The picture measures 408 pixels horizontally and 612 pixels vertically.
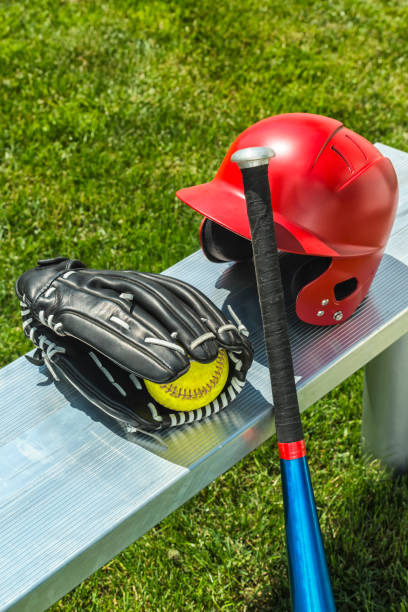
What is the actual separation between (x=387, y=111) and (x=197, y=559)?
103 inches

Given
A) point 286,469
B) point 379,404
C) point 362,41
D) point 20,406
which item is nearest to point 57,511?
point 20,406

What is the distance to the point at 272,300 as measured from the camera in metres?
1.35

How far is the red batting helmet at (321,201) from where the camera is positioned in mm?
1567

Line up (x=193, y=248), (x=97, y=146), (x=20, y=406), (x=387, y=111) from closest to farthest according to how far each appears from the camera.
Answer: (x=20, y=406)
(x=193, y=248)
(x=97, y=146)
(x=387, y=111)

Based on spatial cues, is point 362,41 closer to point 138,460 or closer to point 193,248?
point 193,248

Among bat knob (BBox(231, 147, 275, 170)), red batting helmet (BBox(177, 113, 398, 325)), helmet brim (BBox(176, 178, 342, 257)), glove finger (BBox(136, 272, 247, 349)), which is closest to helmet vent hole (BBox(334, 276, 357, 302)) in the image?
red batting helmet (BBox(177, 113, 398, 325))

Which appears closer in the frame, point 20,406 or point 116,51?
point 20,406

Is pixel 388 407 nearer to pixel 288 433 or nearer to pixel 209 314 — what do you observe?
pixel 288 433

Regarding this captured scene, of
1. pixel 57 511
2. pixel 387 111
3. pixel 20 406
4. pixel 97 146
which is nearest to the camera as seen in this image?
pixel 57 511

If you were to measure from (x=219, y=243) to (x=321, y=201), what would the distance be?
1.22 feet

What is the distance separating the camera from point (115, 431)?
1.49 m

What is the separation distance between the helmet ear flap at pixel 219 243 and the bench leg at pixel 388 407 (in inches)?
19.8

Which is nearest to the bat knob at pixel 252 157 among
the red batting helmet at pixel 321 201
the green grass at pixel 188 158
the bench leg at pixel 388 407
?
the red batting helmet at pixel 321 201

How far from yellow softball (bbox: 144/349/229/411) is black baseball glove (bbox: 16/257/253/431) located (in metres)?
0.02
